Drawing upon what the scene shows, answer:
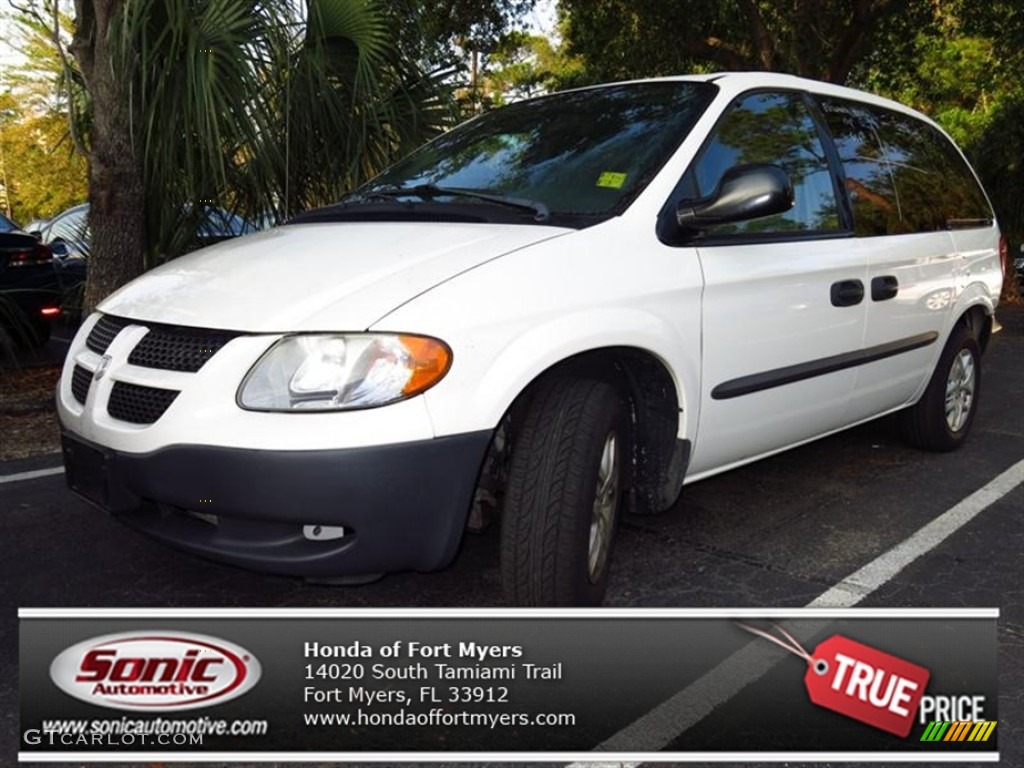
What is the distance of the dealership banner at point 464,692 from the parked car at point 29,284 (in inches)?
197

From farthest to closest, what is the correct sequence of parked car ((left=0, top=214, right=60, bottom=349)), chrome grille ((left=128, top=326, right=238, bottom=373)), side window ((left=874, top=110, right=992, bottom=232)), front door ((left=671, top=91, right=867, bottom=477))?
parked car ((left=0, top=214, right=60, bottom=349)) < side window ((left=874, top=110, right=992, bottom=232)) < front door ((left=671, top=91, right=867, bottom=477)) < chrome grille ((left=128, top=326, right=238, bottom=373))

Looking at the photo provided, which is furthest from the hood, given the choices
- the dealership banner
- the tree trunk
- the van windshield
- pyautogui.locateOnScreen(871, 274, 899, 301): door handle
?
the tree trunk

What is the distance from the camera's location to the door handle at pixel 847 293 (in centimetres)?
361

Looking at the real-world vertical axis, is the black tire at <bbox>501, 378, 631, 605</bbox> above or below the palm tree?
below

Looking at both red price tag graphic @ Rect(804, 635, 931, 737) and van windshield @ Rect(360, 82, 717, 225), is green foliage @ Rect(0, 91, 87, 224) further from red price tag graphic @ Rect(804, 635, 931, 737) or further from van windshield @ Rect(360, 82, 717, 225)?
red price tag graphic @ Rect(804, 635, 931, 737)

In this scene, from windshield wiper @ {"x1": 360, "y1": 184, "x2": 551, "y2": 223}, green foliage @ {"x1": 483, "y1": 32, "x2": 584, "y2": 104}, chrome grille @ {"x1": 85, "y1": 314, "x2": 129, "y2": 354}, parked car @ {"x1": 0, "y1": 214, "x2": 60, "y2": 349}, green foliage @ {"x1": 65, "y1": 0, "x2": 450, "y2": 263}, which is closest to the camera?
chrome grille @ {"x1": 85, "y1": 314, "x2": 129, "y2": 354}

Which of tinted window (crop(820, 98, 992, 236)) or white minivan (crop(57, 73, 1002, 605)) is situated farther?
tinted window (crop(820, 98, 992, 236))

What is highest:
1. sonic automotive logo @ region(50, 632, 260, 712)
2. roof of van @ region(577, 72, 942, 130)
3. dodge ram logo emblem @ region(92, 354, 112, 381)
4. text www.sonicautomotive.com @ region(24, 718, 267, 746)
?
roof of van @ region(577, 72, 942, 130)

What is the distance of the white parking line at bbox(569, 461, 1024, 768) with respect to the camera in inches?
91.5

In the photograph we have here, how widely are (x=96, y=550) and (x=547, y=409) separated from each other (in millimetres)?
1834

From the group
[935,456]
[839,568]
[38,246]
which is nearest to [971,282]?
[935,456]

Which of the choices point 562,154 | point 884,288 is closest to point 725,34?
point 884,288

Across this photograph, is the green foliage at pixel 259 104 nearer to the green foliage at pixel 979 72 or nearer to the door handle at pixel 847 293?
the door handle at pixel 847 293

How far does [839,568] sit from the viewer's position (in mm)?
3379
